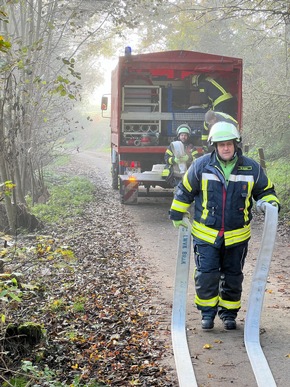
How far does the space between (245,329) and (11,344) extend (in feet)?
6.40

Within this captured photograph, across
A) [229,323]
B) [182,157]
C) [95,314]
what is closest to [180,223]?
[229,323]

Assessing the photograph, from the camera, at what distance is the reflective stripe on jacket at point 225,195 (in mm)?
5703

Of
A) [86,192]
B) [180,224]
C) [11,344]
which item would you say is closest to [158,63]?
[86,192]

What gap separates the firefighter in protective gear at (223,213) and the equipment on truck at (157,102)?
8.64 metres

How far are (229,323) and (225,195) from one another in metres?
1.15

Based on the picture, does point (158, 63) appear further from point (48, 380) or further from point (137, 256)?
point (48, 380)

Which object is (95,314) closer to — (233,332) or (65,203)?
(233,332)

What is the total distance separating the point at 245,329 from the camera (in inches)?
219

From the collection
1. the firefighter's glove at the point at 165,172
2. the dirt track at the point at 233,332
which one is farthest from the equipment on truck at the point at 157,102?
the dirt track at the point at 233,332

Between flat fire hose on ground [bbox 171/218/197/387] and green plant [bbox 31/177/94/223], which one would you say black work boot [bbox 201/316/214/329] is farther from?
green plant [bbox 31/177/94/223]

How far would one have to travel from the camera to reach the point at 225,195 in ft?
18.7

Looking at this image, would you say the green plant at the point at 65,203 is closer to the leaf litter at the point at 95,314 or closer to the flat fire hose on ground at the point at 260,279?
the leaf litter at the point at 95,314

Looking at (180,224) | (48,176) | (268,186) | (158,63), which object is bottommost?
(48,176)

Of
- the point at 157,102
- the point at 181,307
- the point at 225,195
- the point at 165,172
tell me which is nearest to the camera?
the point at 225,195
